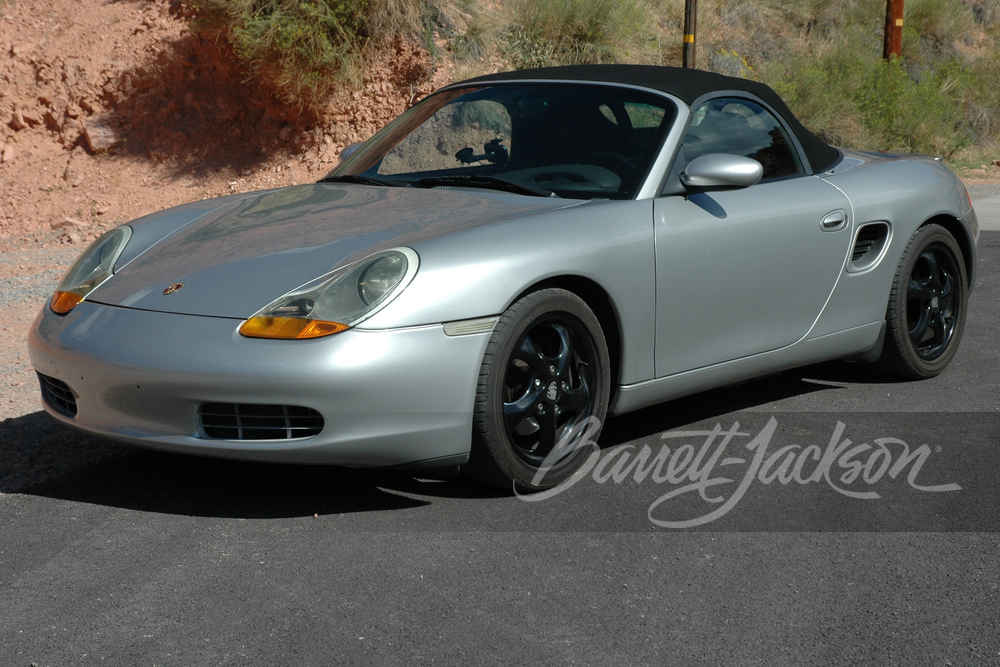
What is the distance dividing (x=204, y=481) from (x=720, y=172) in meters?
2.14

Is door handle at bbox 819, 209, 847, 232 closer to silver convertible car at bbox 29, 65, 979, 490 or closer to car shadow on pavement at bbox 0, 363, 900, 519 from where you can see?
silver convertible car at bbox 29, 65, 979, 490

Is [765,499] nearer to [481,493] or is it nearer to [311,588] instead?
[481,493]

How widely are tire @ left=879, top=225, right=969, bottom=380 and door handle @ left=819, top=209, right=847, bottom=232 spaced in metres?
0.50

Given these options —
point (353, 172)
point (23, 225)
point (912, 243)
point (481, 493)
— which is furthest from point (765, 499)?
point (23, 225)

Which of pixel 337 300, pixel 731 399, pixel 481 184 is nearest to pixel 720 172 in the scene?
pixel 481 184

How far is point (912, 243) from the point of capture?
496 cm

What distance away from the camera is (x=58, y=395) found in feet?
12.2

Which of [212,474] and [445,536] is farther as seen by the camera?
[212,474]

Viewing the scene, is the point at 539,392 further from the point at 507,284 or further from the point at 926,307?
the point at 926,307

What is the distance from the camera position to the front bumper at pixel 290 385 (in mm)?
3174

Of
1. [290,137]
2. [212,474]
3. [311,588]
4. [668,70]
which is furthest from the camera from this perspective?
[290,137]

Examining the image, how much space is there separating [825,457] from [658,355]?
761 mm

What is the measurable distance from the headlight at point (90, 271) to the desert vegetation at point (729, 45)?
9.22 meters

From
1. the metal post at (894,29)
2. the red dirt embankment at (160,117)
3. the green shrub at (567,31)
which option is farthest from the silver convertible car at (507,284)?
the metal post at (894,29)
